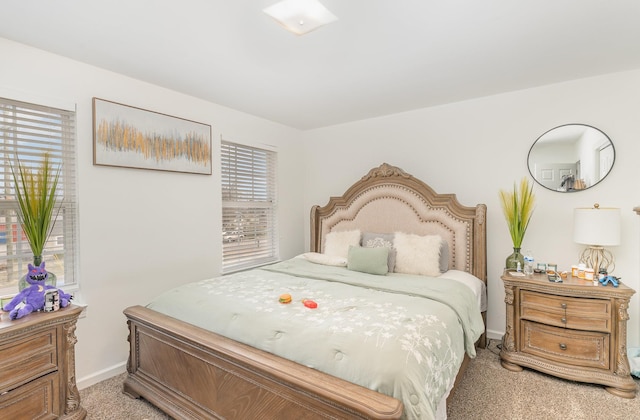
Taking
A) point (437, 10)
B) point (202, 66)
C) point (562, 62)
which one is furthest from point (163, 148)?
point (562, 62)

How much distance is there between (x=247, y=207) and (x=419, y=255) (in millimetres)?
2058

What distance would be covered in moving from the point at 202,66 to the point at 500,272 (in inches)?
131

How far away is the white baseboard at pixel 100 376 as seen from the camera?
239 cm

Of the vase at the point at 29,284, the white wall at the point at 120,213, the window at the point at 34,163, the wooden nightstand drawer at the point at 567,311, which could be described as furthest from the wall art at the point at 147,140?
the wooden nightstand drawer at the point at 567,311

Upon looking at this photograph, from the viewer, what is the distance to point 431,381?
1.45 meters

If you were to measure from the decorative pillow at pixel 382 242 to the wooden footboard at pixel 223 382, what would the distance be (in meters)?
1.77

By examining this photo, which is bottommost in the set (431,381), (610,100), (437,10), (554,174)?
(431,381)

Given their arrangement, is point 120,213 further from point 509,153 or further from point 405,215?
point 509,153

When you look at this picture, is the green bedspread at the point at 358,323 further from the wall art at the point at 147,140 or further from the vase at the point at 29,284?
the wall art at the point at 147,140

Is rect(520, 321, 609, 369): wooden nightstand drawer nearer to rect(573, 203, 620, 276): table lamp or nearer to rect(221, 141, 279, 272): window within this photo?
rect(573, 203, 620, 276): table lamp

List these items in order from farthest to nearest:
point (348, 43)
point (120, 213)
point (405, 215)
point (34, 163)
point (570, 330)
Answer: point (405, 215) → point (120, 213) → point (570, 330) → point (34, 163) → point (348, 43)

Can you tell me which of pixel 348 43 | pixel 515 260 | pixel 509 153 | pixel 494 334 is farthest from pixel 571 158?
pixel 348 43

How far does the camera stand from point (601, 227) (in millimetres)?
2412

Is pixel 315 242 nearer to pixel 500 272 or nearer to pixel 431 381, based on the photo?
pixel 500 272
